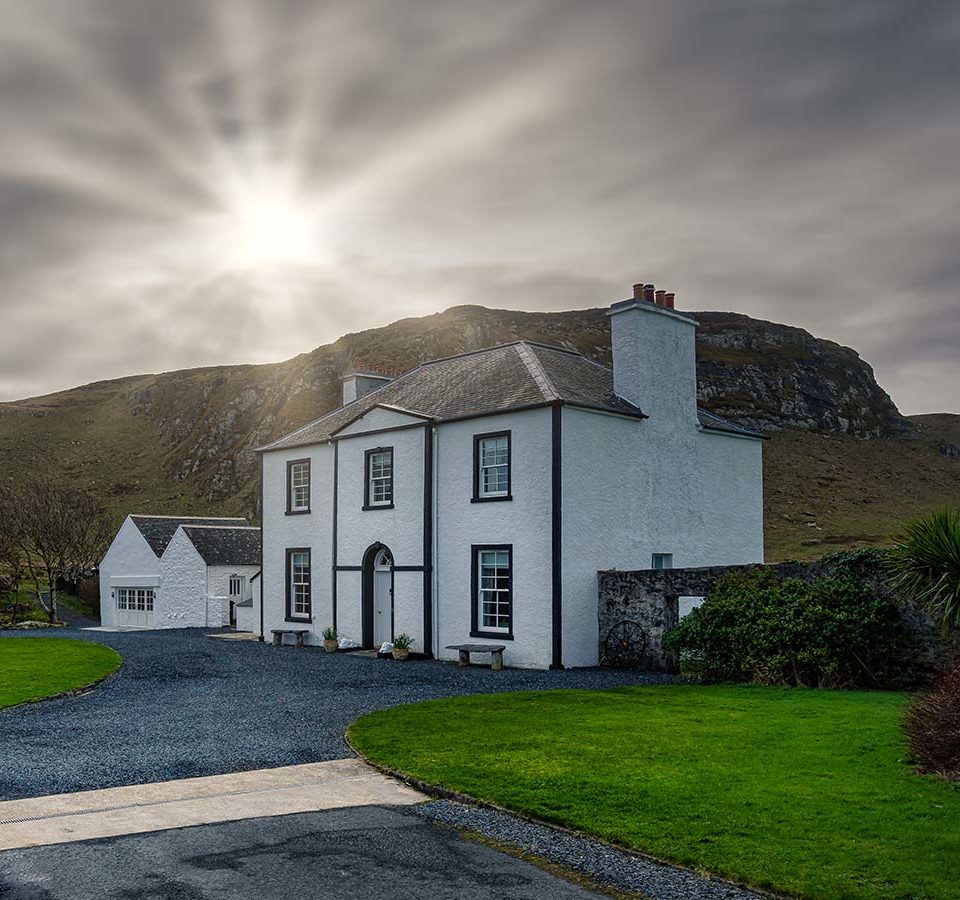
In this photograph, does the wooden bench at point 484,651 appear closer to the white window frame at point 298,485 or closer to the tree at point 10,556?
the white window frame at point 298,485

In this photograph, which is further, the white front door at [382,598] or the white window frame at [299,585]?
the white window frame at [299,585]

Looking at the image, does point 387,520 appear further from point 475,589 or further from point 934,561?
point 934,561

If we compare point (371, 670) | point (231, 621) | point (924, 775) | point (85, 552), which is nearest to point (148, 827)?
point (924, 775)

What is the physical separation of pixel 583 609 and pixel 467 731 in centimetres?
1127

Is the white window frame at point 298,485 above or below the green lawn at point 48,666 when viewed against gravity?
above

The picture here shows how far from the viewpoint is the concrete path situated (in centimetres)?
866

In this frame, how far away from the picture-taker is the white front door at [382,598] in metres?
29.3

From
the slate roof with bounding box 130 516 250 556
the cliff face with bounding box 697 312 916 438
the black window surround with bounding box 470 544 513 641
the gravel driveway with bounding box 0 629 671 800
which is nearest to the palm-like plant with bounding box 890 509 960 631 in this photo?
the gravel driveway with bounding box 0 629 671 800

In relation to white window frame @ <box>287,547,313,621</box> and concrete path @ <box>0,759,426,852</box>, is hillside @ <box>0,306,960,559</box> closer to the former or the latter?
white window frame @ <box>287,547,313,621</box>

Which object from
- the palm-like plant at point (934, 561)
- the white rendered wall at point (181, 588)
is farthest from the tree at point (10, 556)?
the palm-like plant at point (934, 561)

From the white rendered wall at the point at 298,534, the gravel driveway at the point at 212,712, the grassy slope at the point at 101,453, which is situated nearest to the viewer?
the gravel driveway at the point at 212,712

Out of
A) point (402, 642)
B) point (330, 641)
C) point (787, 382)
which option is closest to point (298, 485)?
point (330, 641)

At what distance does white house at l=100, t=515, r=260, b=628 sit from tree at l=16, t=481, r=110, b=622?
2844 mm

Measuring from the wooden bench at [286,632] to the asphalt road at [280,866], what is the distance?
23.7 m
